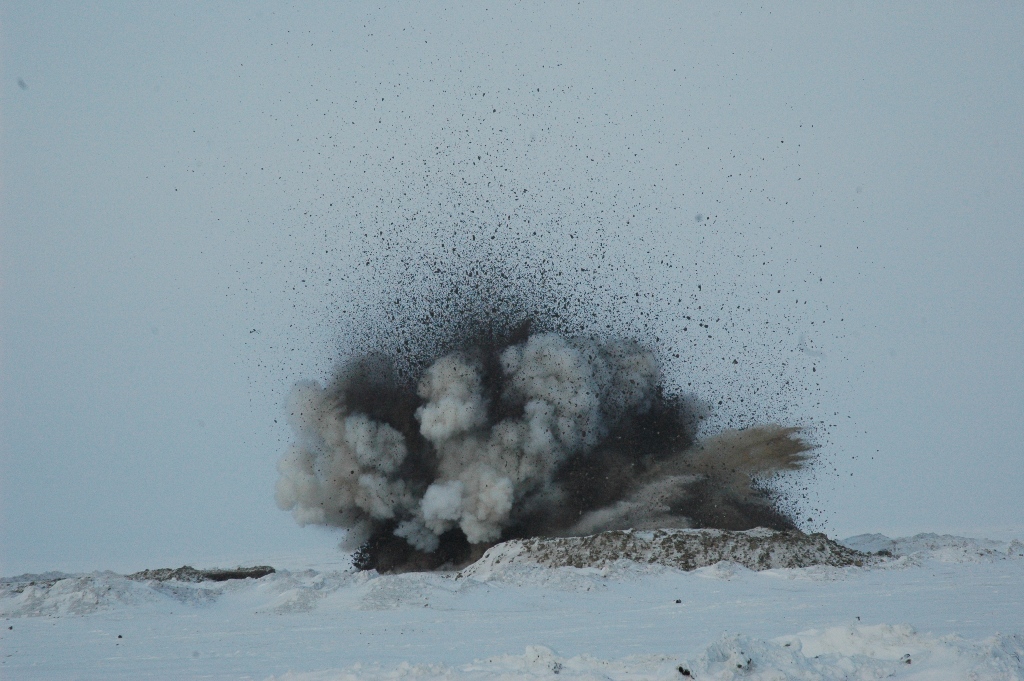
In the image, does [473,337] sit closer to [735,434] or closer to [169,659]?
[735,434]

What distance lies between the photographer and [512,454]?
113 ft

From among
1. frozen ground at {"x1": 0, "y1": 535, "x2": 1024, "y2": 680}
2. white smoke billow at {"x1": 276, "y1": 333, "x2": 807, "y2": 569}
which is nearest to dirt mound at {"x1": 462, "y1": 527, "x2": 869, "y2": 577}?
frozen ground at {"x1": 0, "y1": 535, "x2": 1024, "y2": 680}

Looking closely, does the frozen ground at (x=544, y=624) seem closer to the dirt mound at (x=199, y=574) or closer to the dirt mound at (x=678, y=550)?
the dirt mound at (x=678, y=550)

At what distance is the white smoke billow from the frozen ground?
5.04 metres

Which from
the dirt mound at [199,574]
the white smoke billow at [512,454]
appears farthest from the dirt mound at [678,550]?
the dirt mound at [199,574]

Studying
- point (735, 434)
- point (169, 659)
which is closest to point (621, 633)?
point (169, 659)

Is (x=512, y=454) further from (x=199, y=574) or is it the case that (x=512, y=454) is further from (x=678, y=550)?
(x=199, y=574)

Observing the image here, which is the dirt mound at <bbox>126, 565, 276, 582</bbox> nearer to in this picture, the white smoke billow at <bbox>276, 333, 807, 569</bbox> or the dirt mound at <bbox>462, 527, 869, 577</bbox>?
the white smoke billow at <bbox>276, 333, 807, 569</bbox>

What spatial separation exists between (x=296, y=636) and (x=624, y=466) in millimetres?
16576

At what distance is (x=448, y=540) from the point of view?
3544 cm

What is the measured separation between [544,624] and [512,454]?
12888mm

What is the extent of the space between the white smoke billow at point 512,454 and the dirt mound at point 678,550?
306cm

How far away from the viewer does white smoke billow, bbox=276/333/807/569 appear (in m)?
34.3

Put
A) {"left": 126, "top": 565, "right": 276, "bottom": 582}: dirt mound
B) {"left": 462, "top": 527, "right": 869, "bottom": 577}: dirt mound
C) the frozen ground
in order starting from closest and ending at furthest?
the frozen ground → {"left": 462, "top": 527, "right": 869, "bottom": 577}: dirt mound → {"left": 126, "top": 565, "right": 276, "bottom": 582}: dirt mound
